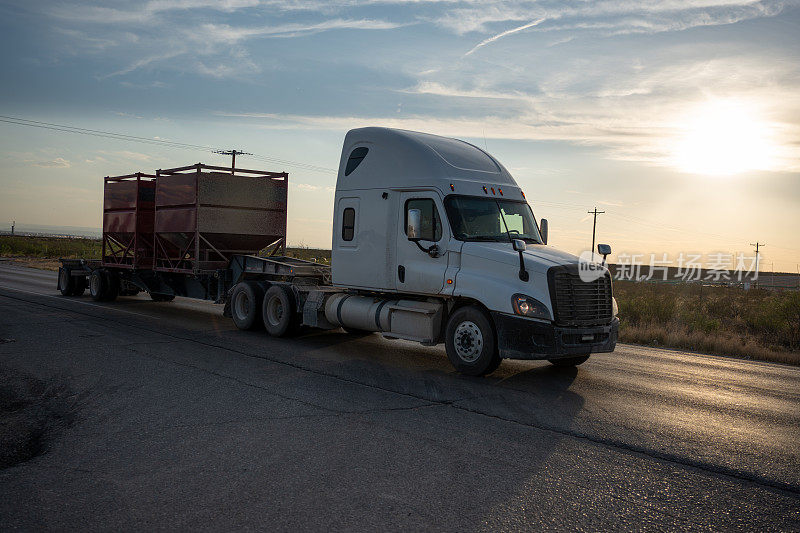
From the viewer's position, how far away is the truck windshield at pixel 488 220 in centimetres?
966

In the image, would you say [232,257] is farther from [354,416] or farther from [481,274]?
[354,416]

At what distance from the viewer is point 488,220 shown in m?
9.92

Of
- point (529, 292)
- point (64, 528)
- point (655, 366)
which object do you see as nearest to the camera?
point (64, 528)

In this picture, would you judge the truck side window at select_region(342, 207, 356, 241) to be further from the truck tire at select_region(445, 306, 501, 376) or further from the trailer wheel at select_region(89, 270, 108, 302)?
the trailer wheel at select_region(89, 270, 108, 302)

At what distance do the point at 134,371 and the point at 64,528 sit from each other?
198 inches

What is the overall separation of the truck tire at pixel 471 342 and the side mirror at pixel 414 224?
1380 mm

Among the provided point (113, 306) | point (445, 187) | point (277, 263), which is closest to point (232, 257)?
point (277, 263)

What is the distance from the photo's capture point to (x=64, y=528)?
4020 millimetres

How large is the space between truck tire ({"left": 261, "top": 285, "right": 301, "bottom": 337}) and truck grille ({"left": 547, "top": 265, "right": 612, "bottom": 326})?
5.45m

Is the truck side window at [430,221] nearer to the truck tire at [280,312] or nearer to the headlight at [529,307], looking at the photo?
the headlight at [529,307]

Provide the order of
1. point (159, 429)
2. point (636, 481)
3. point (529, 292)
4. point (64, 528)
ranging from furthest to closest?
point (529, 292) → point (159, 429) → point (636, 481) → point (64, 528)

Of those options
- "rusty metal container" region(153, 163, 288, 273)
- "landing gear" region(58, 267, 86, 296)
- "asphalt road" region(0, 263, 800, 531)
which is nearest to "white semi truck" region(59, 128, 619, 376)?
"asphalt road" region(0, 263, 800, 531)

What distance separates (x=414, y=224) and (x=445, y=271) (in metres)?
0.89

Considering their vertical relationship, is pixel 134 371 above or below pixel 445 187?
below
